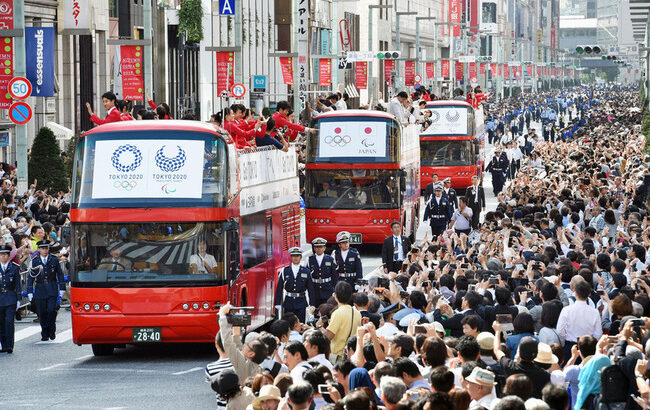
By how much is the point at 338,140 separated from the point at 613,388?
19.0 metres

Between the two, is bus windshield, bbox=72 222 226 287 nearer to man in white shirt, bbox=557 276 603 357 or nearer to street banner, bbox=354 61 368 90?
man in white shirt, bbox=557 276 603 357

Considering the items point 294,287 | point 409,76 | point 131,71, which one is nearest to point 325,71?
point 409,76

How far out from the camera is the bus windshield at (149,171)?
17.5m

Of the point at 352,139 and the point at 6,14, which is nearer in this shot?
the point at 352,139

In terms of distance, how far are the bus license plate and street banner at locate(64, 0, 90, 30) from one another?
26.8m

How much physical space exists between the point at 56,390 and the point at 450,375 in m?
7.98

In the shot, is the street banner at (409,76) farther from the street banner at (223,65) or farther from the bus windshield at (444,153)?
the bus windshield at (444,153)

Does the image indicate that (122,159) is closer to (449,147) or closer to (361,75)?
(449,147)

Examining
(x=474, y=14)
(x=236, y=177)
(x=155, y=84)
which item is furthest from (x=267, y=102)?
(x=474, y=14)

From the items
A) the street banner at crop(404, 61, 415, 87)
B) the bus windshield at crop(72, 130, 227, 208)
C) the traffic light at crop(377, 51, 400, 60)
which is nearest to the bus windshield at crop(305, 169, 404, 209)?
the bus windshield at crop(72, 130, 227, 208)

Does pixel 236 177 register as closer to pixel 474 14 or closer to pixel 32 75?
pixel 32 75

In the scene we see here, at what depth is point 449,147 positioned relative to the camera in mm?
45219

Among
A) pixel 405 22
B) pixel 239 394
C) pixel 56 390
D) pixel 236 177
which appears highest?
pixel 405 22

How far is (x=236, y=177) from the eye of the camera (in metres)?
18.4
